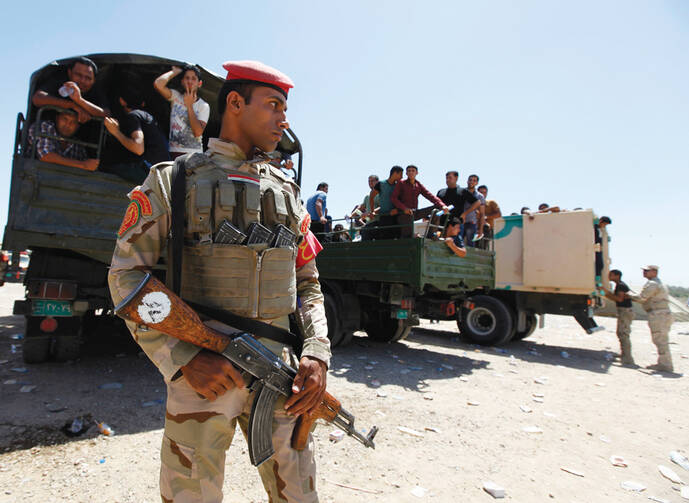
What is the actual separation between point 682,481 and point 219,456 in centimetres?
299

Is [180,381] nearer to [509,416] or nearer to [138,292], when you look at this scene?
[138,292]

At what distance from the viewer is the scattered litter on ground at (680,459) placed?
2.75 metres

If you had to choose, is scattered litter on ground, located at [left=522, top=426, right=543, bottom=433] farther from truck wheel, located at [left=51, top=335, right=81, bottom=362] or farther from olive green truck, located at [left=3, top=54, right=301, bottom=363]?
truck wheel, located at [left=51, top=335, right=81, bottom=362]

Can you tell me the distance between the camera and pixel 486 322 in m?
7.18

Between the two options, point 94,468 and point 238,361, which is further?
point 94,468

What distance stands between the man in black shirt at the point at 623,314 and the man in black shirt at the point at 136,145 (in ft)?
23.0

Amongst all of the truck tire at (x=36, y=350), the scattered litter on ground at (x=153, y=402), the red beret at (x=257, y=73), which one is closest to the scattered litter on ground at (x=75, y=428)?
the scattered litter on ground at (x=153, y=402)

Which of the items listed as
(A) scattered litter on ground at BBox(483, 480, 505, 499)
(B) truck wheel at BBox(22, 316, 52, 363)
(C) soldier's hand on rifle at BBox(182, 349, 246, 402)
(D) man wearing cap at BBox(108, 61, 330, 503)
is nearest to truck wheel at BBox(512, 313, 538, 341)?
(A) scattered litter on ground at BBox(483, 480, 505, 499)

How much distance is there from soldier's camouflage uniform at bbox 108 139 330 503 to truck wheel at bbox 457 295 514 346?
6049mm

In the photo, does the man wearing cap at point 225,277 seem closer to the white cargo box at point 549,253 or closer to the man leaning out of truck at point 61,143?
the man leaning out of truck at point 61,143

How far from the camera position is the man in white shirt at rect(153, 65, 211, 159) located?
11.0ft

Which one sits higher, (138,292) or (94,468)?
(138,292)

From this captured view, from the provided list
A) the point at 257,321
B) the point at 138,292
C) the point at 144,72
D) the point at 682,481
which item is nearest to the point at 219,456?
the point at 257,321

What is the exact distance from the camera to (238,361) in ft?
3.85
